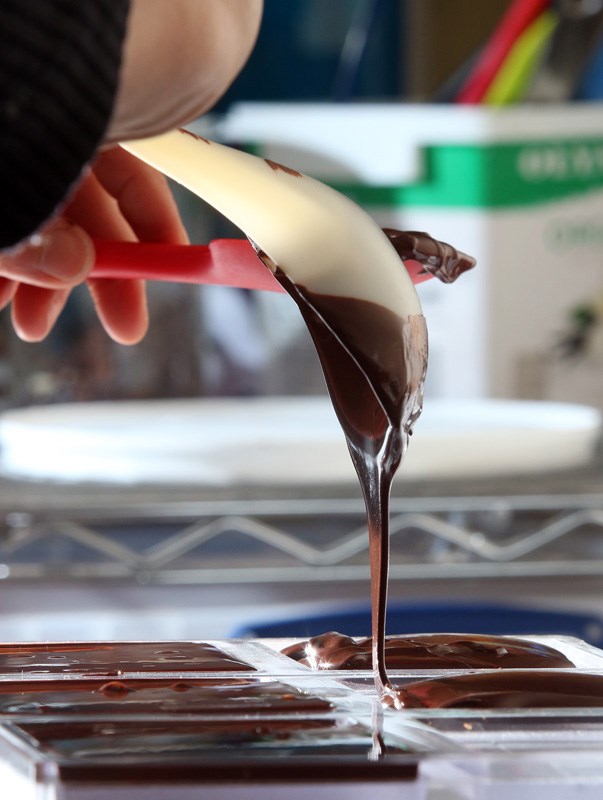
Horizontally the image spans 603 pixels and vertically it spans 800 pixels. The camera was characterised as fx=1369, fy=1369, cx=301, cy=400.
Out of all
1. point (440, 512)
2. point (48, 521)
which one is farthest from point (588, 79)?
point (48, 521)

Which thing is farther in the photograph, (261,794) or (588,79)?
(588,79)

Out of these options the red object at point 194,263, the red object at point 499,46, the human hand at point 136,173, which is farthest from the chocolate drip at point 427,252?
the red object at point 499,46

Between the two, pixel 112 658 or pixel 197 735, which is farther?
pixel 112 658

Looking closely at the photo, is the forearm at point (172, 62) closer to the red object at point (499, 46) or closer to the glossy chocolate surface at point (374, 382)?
the glossy chocolate surface at point (374, 382)

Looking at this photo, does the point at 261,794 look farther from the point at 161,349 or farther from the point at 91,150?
the point at 161,349

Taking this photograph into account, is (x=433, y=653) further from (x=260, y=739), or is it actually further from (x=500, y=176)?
(x=500, y=176)

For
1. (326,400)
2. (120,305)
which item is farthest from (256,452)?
(326,400)
